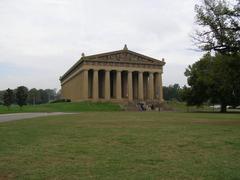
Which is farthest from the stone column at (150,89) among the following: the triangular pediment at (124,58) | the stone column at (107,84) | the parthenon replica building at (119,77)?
the stone column at (107,84)

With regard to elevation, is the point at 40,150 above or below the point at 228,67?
below

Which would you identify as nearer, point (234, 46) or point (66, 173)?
point (66, 173)

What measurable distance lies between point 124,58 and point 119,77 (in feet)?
17.2

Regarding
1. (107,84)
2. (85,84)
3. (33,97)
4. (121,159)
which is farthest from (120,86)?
(121,159)

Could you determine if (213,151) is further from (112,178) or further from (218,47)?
(218,47)

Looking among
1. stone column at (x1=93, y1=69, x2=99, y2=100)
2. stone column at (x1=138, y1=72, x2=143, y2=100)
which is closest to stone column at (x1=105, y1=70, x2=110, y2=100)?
stone column at (x1=93, y1=69, x2=99, y2=100)

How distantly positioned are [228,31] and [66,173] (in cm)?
2293

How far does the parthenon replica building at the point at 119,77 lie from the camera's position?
3733 inches

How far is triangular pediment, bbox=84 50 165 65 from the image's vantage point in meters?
94.4

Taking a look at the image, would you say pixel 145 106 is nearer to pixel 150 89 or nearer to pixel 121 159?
pixel 150 89

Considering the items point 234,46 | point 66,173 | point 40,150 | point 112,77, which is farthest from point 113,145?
point 112,77

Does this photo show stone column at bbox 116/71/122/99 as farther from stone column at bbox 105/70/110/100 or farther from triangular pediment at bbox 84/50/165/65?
triangular pediment at bbox 84/50/165/65

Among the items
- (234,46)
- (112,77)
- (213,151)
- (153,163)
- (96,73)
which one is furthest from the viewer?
(112,77)

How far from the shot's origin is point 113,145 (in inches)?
514
